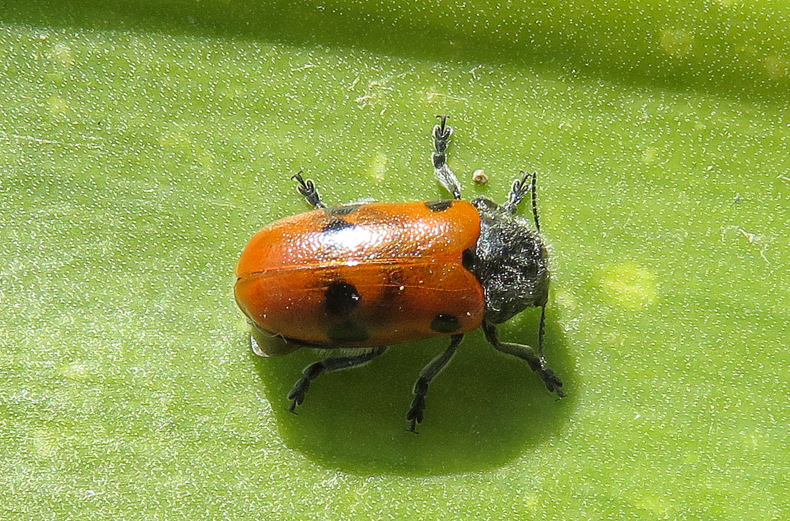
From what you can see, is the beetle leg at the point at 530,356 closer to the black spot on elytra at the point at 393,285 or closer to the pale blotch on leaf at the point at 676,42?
the black spot on elytra at the point at 393,285

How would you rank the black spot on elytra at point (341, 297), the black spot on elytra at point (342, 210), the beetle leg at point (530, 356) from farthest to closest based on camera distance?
the beetle leg at point (530, 356) → the black spot on elytra at point (342, 210) → the black spot on elytra at point (341, 297)

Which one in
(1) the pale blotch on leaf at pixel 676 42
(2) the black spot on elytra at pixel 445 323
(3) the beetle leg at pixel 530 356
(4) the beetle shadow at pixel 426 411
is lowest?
(4) the beetle shadow at pixel 426 411

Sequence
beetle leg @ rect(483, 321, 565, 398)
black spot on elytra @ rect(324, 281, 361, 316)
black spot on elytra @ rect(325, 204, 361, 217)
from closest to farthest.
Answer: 1. black spot on elytra @ rect(324, 281, 361, 316)
2. black spot on elytra @ rect(325, 204, 361, 217)
3. beetle leg @ rect(483, 321, 565, 398)

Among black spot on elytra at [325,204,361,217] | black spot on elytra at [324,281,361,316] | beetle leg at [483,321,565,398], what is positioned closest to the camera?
black spot on elytra at [324,281,361,316]

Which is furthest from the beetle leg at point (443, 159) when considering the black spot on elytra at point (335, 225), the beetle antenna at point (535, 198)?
the black spot on elytra at point (335, 225)

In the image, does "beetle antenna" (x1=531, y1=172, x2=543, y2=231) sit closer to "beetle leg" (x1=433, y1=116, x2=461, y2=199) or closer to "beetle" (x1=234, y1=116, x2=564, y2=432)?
"beetle" (x1=234, y1=116, x2=564, y2=432)

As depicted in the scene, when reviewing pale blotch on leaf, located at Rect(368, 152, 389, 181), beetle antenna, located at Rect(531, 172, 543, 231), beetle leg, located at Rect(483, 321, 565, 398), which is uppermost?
pale blotch on leaf, located at Rect(368, 152, 389, 181)

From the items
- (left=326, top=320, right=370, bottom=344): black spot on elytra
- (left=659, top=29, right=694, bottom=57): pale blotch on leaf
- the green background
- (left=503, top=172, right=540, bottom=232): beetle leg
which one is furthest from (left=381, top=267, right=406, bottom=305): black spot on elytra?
(left=659, top=29, right=694, bottom=57): pale blotch on leaf
